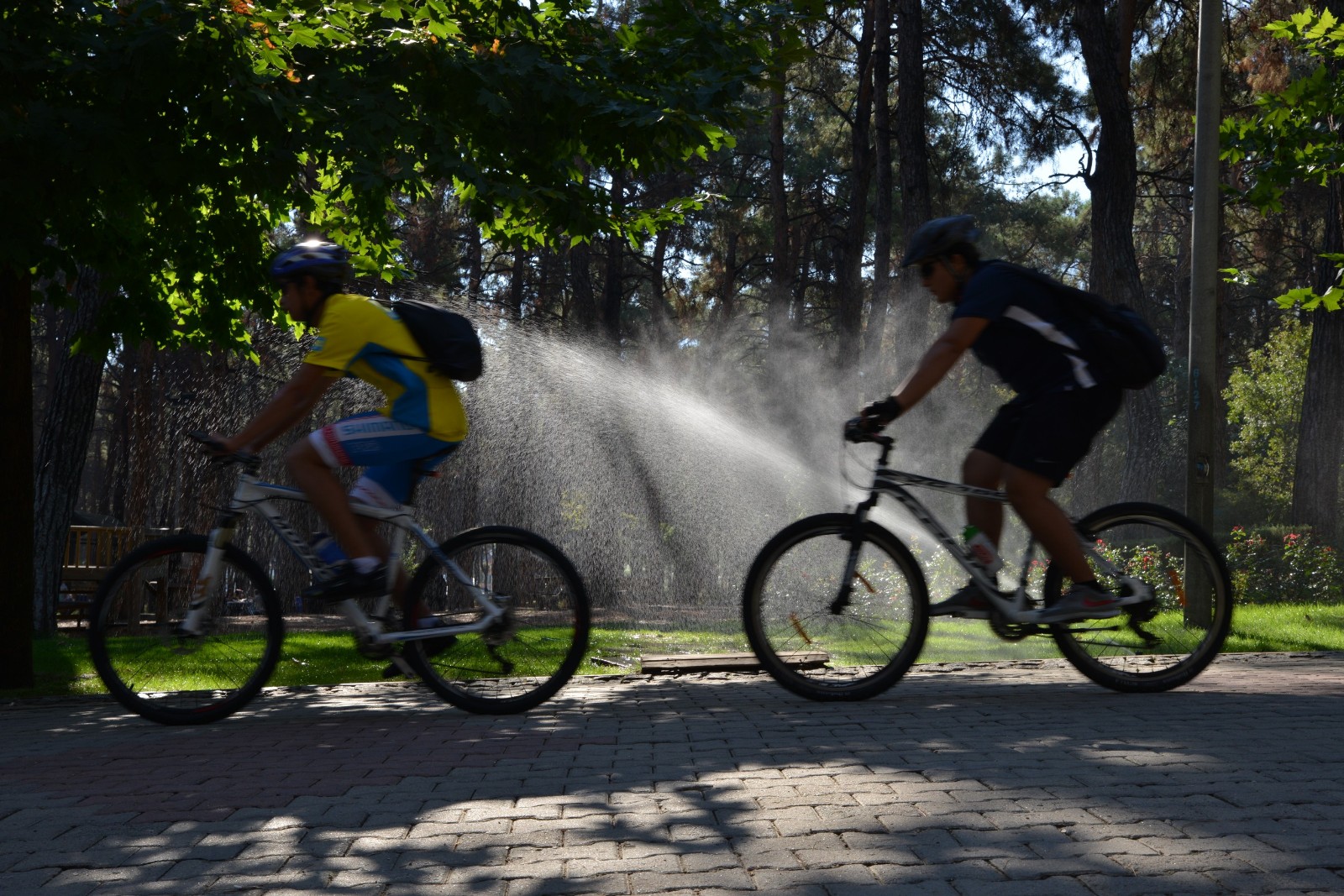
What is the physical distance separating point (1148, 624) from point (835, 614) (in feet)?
4.78

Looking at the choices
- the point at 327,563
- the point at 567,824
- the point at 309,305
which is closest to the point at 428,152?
the point at 309,305

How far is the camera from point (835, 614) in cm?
605

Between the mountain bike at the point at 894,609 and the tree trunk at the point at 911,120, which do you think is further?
the tree trunk at the point at 911,120

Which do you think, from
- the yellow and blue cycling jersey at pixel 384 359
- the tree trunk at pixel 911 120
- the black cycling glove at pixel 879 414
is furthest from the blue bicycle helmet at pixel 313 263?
the tree trunk at pixel 911 120

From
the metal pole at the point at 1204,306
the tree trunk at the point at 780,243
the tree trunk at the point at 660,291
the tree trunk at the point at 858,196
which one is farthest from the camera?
the tree trunk at the point at 660,291

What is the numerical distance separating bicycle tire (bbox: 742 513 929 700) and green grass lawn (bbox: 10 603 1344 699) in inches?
93.8

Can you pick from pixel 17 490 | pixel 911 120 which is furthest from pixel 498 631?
pixel 911 120

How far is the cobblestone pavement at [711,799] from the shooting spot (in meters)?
3.14

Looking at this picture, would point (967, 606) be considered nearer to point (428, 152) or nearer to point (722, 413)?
point (428, 152)

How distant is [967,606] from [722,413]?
22.5 meters

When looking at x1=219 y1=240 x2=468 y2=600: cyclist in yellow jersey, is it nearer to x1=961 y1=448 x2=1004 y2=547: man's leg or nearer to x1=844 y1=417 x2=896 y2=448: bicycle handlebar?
x1=844 y1=417 x2=896 y2=448: bicycle handlebar

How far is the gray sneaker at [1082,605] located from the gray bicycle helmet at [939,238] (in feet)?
5.35

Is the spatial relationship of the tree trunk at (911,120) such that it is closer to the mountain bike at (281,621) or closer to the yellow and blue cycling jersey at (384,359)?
the mountain bike at (281,621)

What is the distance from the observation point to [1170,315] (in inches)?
1919
